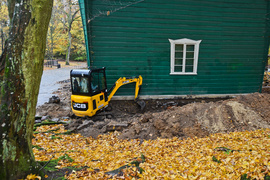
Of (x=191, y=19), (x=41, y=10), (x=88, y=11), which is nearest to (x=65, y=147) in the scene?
(x=41, y=10)

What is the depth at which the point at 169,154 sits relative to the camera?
4051 millimetres

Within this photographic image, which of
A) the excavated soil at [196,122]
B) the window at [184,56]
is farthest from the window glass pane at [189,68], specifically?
the excavated soil at [196,122]

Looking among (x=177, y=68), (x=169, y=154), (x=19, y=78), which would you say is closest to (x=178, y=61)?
(x=177, y=68)

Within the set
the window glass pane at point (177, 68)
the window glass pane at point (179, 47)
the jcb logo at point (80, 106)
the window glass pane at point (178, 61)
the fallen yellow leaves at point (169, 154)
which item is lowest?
the fallen yellow leaves at point (169, 154)

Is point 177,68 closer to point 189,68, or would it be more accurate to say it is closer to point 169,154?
point 189,68

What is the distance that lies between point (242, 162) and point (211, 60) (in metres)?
6.66

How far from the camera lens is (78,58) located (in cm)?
3625

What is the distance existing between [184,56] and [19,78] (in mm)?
7645

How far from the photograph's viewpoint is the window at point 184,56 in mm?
8516

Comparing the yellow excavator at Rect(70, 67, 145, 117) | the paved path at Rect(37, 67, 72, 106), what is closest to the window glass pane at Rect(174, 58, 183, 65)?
the yellow excavator at Rect(70, 67, 145, 117)

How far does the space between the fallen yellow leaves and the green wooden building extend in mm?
4208

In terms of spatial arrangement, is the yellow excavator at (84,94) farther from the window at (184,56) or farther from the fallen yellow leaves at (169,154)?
the window at (184,56)

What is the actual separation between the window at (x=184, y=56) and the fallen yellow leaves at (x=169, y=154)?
456cm

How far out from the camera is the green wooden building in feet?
26.1
